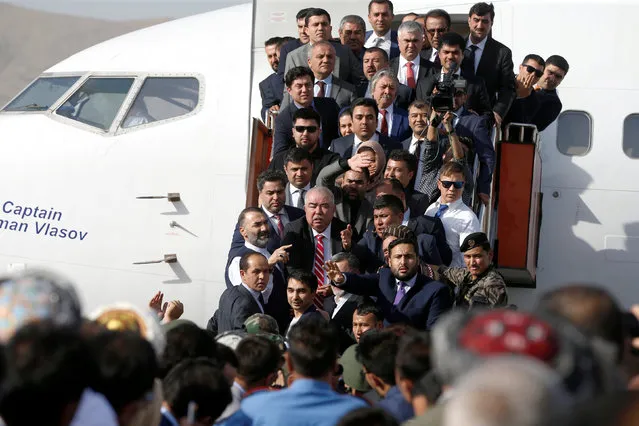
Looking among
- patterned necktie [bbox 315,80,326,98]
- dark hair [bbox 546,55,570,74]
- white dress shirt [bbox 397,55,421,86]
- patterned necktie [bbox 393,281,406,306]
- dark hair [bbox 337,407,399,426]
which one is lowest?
patterned necktie [bbox 393,281,406,306]

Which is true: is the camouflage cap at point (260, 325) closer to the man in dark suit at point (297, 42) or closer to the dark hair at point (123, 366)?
the dark hair at point (123, 366)

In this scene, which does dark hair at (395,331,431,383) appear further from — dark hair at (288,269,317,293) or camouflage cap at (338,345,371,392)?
dark hair at (288,269,317,293)

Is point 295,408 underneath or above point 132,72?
underneath

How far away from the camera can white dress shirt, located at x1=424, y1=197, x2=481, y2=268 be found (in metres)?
11.1

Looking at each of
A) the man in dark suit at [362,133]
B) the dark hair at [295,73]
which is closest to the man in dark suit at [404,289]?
the man in dark suit at [362,133]

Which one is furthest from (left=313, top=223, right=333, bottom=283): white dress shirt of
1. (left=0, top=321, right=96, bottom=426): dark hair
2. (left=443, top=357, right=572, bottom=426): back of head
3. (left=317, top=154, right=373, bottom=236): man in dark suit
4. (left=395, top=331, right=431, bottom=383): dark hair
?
(left=443, top=357, right=572, bottom=426): back of head

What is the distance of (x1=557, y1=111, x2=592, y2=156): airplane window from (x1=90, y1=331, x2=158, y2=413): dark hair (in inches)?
367

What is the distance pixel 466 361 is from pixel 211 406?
2563 millimetres

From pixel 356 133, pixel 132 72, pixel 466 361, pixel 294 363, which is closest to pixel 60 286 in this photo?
pixel 466 361

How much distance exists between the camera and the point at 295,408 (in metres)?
5.52

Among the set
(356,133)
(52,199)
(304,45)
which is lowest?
(52,199)

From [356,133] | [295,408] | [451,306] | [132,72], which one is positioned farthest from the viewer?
[132,72]

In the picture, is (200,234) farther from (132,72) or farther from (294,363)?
(294,363)

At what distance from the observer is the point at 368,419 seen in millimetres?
4590
